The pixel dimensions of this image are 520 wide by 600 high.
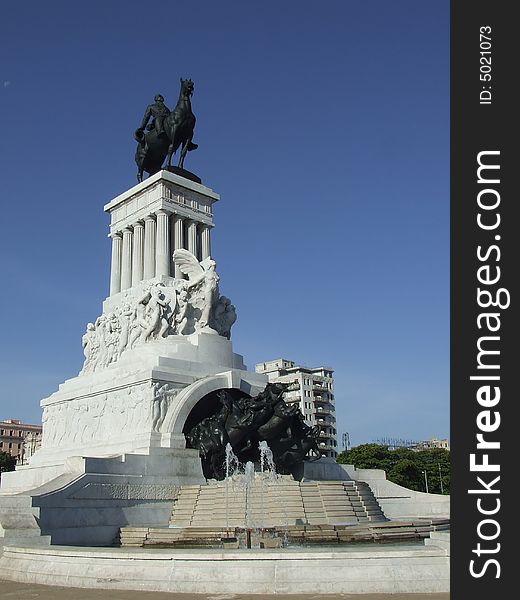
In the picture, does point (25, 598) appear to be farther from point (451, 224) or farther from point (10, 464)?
point (10, 464)

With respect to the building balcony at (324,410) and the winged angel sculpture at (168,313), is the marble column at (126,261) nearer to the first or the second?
the winged angel sculpture at (168,313)

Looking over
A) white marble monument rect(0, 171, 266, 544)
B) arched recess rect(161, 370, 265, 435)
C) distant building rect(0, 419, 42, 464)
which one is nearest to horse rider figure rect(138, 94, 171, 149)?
white marble monument rect(0, 171, 266, 544)

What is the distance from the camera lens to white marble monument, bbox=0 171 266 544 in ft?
77.5

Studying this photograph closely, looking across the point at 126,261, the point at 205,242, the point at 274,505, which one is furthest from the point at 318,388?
the point at 274,505

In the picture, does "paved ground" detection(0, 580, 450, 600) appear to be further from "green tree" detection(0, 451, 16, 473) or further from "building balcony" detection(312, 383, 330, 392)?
"building balcony" detection(312, 383, 330, 392)

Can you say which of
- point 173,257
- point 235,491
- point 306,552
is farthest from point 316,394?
point 306,552

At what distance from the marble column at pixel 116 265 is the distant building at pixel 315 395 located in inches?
2075

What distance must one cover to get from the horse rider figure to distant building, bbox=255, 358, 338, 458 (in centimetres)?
5254

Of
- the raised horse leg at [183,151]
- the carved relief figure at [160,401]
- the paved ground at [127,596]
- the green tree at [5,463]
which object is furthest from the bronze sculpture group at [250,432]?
the green tree at [5,463]

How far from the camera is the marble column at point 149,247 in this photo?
30.9m

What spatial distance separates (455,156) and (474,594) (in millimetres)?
4920

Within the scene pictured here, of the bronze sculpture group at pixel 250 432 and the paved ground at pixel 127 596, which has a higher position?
the bronze sculpture group at pixel 250 432

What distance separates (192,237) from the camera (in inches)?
1265

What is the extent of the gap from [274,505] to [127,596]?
9298 mm
